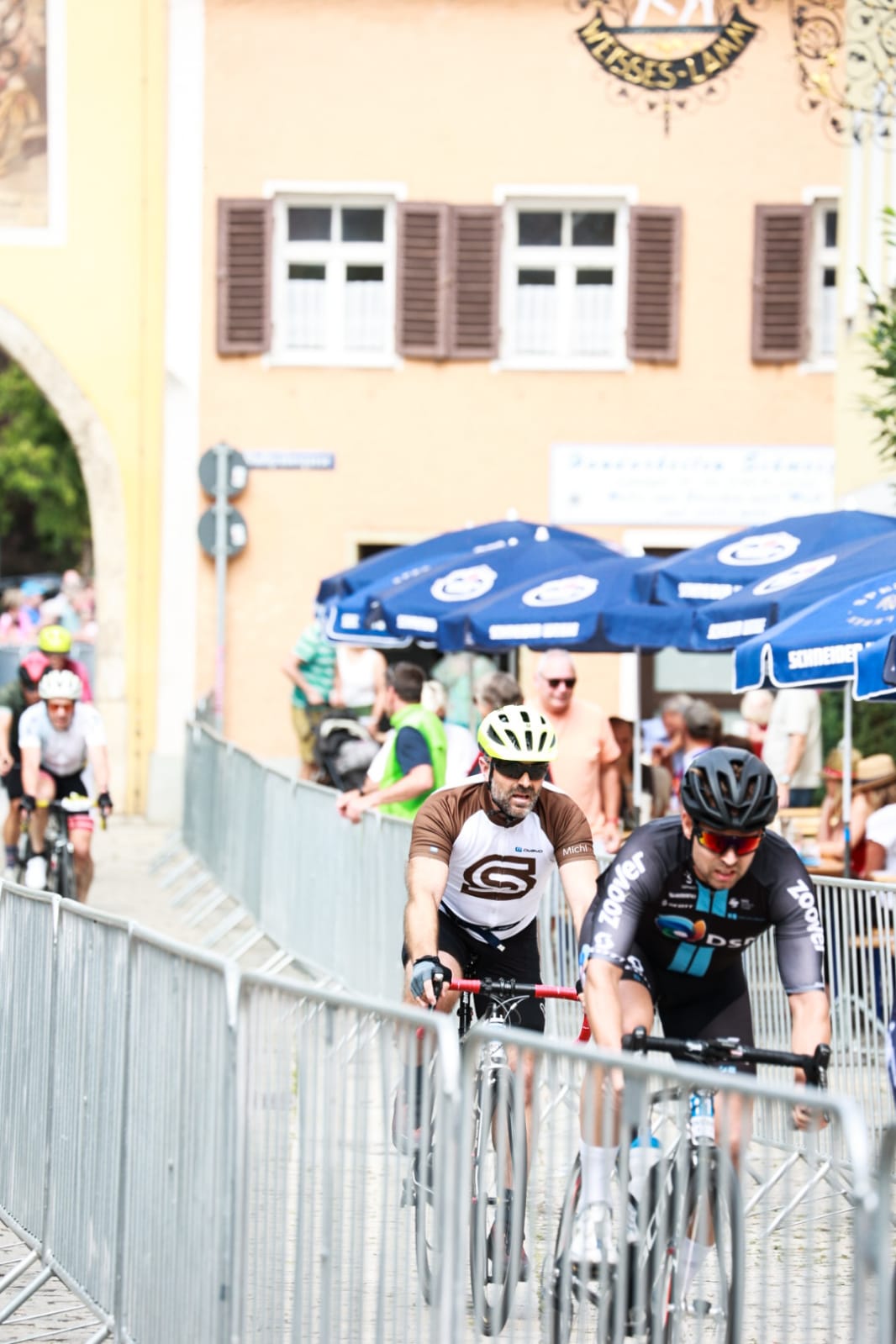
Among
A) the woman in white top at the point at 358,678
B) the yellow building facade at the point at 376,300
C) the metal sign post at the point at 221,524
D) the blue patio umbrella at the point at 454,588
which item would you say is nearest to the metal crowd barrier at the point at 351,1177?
the blue patio umbrella at the point at 454,588

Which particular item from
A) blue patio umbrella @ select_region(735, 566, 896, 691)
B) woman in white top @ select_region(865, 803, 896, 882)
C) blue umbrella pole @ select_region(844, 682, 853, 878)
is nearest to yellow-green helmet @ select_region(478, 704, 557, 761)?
blue patio umbrella @ select_region(735, 566, 896, 691)

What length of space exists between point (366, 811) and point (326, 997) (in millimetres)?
7045

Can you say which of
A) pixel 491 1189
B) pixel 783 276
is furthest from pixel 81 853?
pixel 783 276

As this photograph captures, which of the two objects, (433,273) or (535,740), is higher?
(433,273)

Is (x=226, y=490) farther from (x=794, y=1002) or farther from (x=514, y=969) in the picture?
(x=794, y=1002)

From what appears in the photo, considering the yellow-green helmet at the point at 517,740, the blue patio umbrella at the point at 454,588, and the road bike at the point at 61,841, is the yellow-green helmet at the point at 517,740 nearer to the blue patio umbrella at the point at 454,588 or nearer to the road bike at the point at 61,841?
the blue patio umbrella at the point at 454,588

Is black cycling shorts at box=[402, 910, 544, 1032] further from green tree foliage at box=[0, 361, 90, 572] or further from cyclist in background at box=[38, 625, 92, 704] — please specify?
green tree foliage at box=[0, 361, 90, 572]

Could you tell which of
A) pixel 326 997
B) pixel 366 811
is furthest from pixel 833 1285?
pixel 366 811

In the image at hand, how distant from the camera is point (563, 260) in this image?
1003 inches

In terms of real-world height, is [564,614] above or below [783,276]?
below

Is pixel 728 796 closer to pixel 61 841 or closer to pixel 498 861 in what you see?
pixel 498 861

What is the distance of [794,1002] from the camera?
6219mm

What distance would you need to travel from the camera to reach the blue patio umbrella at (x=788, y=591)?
1185 cm

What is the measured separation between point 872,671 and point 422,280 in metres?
16.4
